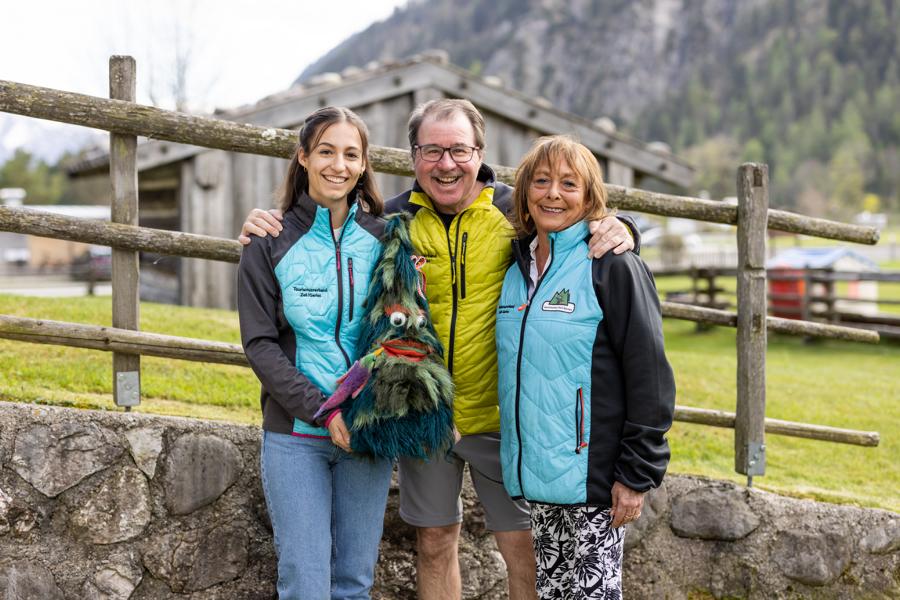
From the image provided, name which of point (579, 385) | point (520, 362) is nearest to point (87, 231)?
point (520, 362)

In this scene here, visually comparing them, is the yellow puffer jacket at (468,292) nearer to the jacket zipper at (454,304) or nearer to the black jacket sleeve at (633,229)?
the jacket zipper at (454,304)

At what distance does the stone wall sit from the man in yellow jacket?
837 millimetres

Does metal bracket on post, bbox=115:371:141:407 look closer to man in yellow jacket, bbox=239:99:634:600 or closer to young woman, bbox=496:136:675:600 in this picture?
man in yellow jacket, bbox=239:99:634:600

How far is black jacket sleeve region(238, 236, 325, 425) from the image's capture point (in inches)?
100

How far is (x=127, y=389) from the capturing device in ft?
12.0

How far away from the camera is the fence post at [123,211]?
11.6 feet

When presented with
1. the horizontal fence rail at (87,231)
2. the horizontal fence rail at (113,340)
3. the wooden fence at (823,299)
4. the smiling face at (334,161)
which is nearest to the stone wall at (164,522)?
the horizontal fence rail at (113,340)

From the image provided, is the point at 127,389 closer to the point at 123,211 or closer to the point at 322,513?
the point at 123,211

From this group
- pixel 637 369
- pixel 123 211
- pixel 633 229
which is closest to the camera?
pixel 637 369

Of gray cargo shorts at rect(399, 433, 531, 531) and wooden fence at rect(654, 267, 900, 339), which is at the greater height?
wooden fence at rect(654, 267, 900, 339)

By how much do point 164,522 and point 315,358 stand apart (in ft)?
4.58

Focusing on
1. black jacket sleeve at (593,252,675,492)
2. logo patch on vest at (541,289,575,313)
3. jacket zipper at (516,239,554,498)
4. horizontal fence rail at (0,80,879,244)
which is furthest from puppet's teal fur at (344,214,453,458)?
horizontal fence rail at (0,80,879,244)

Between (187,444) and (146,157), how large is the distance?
5.71m

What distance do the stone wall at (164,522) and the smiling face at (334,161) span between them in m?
1.43
